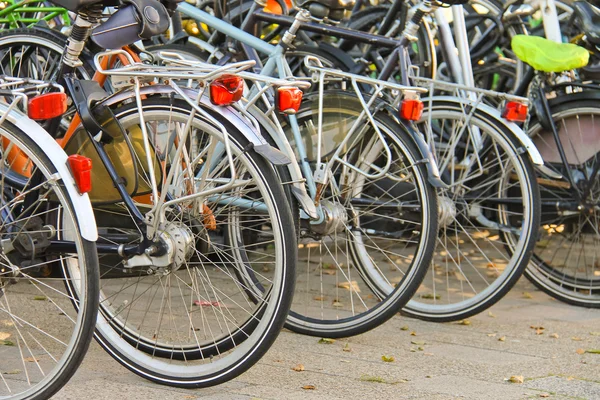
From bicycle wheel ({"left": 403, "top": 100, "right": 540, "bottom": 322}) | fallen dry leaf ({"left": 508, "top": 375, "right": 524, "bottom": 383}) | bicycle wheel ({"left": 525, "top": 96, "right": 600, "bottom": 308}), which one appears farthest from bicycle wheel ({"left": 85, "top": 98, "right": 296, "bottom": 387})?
bicycle wheel ({"left": 525, "top": 96, "right": 600, "bottom": 308})

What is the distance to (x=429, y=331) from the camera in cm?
531

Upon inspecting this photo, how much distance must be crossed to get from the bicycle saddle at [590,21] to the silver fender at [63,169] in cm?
345

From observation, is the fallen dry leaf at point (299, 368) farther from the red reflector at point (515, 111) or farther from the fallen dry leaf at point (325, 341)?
the red reflector at point (515, 111)

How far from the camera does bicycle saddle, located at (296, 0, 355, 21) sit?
5.64m

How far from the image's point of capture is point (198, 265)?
13.6 ft

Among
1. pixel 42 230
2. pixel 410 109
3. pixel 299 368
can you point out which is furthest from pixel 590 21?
pixel 42 230

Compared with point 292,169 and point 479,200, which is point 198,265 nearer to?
point 292,169

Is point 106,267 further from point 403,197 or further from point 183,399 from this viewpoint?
point 403,197

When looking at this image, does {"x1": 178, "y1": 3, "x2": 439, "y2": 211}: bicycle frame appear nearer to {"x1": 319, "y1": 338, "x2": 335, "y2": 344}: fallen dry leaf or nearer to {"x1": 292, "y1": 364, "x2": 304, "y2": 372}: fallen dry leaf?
{"x1": 319, "y1": 338, "x2": 335, "y2": 344}: fallen dry leaf

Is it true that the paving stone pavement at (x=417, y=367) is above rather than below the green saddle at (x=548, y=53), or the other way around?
below

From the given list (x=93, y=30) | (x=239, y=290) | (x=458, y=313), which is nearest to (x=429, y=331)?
(x=458, y=313)

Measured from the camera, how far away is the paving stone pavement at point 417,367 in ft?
13.3

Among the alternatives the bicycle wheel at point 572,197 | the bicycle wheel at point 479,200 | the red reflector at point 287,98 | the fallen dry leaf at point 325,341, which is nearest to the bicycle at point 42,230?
the red reflector at point 287,98

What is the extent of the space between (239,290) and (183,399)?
0.65m
